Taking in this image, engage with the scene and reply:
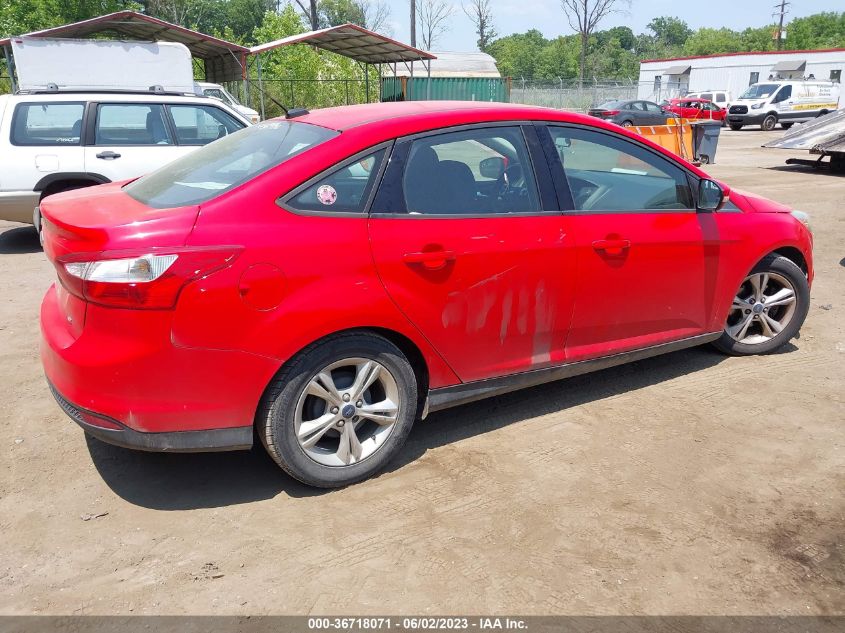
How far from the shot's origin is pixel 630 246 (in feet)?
12.7

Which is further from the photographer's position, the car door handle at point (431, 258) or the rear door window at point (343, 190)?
the car door handle at point (431, 258)

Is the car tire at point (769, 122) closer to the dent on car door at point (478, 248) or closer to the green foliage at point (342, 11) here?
the dent on car door at point (478, 248)

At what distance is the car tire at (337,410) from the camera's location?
9.98 ft

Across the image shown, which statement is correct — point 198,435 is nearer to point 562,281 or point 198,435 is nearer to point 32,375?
point 562,281

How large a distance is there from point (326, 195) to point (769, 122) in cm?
3243

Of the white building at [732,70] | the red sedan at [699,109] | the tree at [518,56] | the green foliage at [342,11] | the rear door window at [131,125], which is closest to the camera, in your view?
the rear door window at [131,125]

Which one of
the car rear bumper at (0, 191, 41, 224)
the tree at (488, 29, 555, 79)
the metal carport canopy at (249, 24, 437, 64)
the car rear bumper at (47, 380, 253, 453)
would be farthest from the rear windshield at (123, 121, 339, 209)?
the tree at (488, 29, 555, 79)

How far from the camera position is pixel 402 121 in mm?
3383

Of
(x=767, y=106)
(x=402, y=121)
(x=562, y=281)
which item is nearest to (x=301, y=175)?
(x=402, y=121)

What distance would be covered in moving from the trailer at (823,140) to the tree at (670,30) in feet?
453

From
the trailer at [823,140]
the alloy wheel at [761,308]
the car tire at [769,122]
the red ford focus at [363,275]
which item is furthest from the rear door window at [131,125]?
the car tire at [769,122]

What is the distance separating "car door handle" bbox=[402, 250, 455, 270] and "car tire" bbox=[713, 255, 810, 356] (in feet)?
7.63

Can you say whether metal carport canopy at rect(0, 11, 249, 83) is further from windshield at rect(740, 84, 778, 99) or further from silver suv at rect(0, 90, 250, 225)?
windshield at rect(740, 84, 778, 99)

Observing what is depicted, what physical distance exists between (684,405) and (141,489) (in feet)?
9.84
